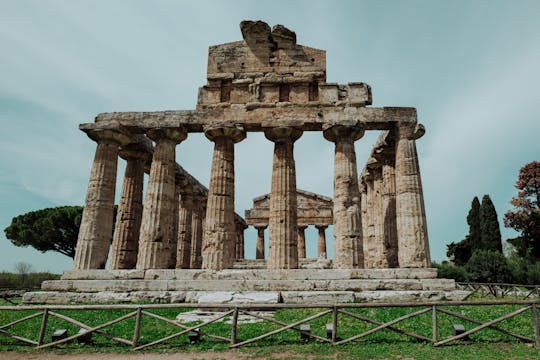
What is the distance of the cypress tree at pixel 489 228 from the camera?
35.3 meters

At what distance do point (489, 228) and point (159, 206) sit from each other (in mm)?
33267

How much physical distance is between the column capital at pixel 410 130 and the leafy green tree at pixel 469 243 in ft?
86.7

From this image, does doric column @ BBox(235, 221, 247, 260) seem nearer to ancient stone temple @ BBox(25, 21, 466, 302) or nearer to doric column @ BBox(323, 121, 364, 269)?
ancient stone temple @ BBox(25, 21, 466, 302)

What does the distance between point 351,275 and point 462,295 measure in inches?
149

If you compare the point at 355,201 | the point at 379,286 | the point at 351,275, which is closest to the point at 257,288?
the point at 351,275

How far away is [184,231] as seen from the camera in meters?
24.6

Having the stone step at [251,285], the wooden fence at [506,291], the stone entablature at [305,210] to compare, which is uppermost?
the stone entablature at [305,210]

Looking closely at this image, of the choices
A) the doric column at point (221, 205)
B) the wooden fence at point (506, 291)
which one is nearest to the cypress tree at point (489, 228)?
the wooden fence at point (506, 291)

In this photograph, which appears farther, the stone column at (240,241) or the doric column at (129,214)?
the stone column at (240,241)

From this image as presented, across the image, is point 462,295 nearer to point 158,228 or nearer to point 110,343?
point 110,343

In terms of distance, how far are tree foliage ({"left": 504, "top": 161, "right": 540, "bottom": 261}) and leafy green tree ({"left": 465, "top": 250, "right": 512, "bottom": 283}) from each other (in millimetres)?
8576

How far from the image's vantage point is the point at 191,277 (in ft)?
47.4

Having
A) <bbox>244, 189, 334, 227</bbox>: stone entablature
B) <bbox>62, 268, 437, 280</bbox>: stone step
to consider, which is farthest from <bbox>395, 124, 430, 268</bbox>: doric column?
<bbox>244, 189, 334, 227</bbox>: stone entablature

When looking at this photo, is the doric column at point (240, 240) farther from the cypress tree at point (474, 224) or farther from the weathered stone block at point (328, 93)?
the cypress tree at point (474, 224)
